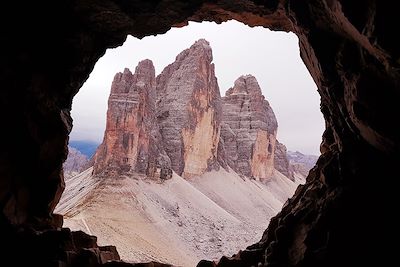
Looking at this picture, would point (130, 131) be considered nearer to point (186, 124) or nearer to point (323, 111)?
point (186, 124)

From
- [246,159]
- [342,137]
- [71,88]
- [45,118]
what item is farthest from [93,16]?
[246,159]

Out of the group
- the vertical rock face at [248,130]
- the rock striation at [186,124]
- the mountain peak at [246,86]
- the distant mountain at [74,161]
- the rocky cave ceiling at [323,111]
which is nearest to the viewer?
the rocky cave ceiling at [323,111]

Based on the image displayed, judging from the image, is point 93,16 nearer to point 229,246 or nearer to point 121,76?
point 229,246

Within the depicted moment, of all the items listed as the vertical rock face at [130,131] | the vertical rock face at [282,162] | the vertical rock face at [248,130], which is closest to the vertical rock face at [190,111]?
the vertical rock face at [130,131]

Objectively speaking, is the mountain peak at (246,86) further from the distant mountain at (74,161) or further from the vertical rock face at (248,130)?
the distant mountain at (74,161)

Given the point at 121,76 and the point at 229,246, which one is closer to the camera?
the point at 229,246
